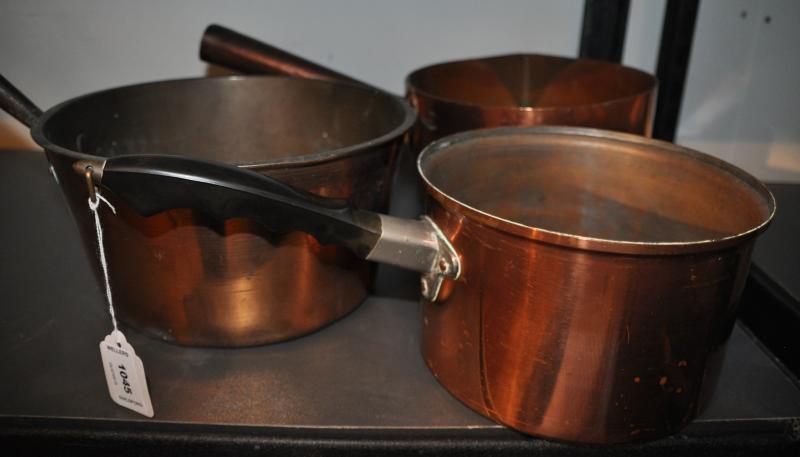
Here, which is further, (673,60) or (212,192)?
(673,60)

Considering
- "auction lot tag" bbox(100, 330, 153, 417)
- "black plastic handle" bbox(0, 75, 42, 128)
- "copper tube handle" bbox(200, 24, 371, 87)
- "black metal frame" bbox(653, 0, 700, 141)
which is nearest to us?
"auction lot tag" bbox(100, 330, 153, 417)

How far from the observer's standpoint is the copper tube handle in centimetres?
81

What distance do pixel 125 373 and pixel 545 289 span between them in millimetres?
335

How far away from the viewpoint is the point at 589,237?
424 millimetres

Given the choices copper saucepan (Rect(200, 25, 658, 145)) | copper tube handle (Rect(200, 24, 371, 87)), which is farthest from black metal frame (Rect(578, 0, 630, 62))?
copper tube handle (Rect(200, 24, 371, 87))

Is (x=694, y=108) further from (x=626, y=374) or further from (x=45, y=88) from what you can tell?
(x=45, y=88)

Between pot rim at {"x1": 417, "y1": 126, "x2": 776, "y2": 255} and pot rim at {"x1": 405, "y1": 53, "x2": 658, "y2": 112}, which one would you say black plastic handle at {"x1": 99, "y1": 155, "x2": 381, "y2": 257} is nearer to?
pot rim at {"x1": 417, "y1": 126, "x2": 776, "y2": 255}

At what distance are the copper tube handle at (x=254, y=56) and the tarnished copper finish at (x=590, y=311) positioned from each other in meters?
0.28

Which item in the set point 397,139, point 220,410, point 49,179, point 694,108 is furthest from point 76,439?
point 694,108

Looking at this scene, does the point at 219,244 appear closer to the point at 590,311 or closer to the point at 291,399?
the point at 291,399

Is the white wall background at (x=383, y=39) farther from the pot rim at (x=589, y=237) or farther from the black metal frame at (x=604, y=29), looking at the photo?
the pot rim at (x=589, y=237)

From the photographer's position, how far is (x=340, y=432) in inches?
21.3

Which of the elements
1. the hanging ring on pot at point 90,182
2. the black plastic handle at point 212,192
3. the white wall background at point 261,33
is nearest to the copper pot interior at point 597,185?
the black plastic handle at point 212,192

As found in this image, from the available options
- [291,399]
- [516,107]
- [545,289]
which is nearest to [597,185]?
[516,107]
